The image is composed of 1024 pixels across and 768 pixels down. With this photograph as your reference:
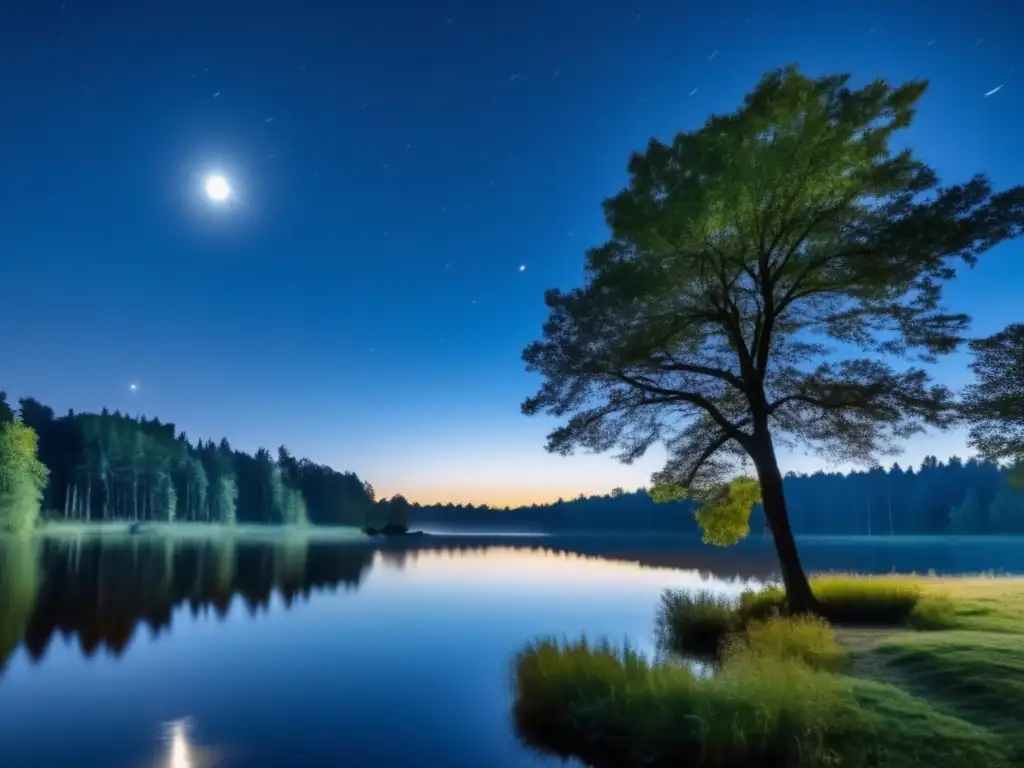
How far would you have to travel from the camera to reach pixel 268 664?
18688 mm

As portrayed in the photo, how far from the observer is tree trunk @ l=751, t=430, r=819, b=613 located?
686 inches

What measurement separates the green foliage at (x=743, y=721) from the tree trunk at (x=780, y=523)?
6.12 meters

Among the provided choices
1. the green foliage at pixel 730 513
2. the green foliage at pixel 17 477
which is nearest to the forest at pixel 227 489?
the green foliage at pixel 17 477

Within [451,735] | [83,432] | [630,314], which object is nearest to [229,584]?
[451,735]

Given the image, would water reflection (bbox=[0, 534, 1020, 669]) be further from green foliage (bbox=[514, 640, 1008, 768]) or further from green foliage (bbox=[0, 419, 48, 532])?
green foliage (bbox=[514, 640, 1008, 768])

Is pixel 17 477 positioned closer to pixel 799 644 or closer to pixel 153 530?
pixel 153 530

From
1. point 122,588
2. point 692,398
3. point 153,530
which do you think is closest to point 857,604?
point 692,398

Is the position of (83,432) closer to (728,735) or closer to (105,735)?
(105,735)

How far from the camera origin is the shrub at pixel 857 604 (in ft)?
59.3

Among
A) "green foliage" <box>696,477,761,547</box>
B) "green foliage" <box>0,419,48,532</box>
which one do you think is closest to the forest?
"green foliage" <box>0,419,48,532</box>

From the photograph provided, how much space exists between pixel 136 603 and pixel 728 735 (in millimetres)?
29806

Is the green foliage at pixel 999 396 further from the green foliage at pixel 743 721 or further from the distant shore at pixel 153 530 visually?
the distant shore at pixel 153 530

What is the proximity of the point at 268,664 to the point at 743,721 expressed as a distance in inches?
594

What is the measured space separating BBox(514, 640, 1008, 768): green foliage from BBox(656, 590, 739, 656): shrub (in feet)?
21.9
